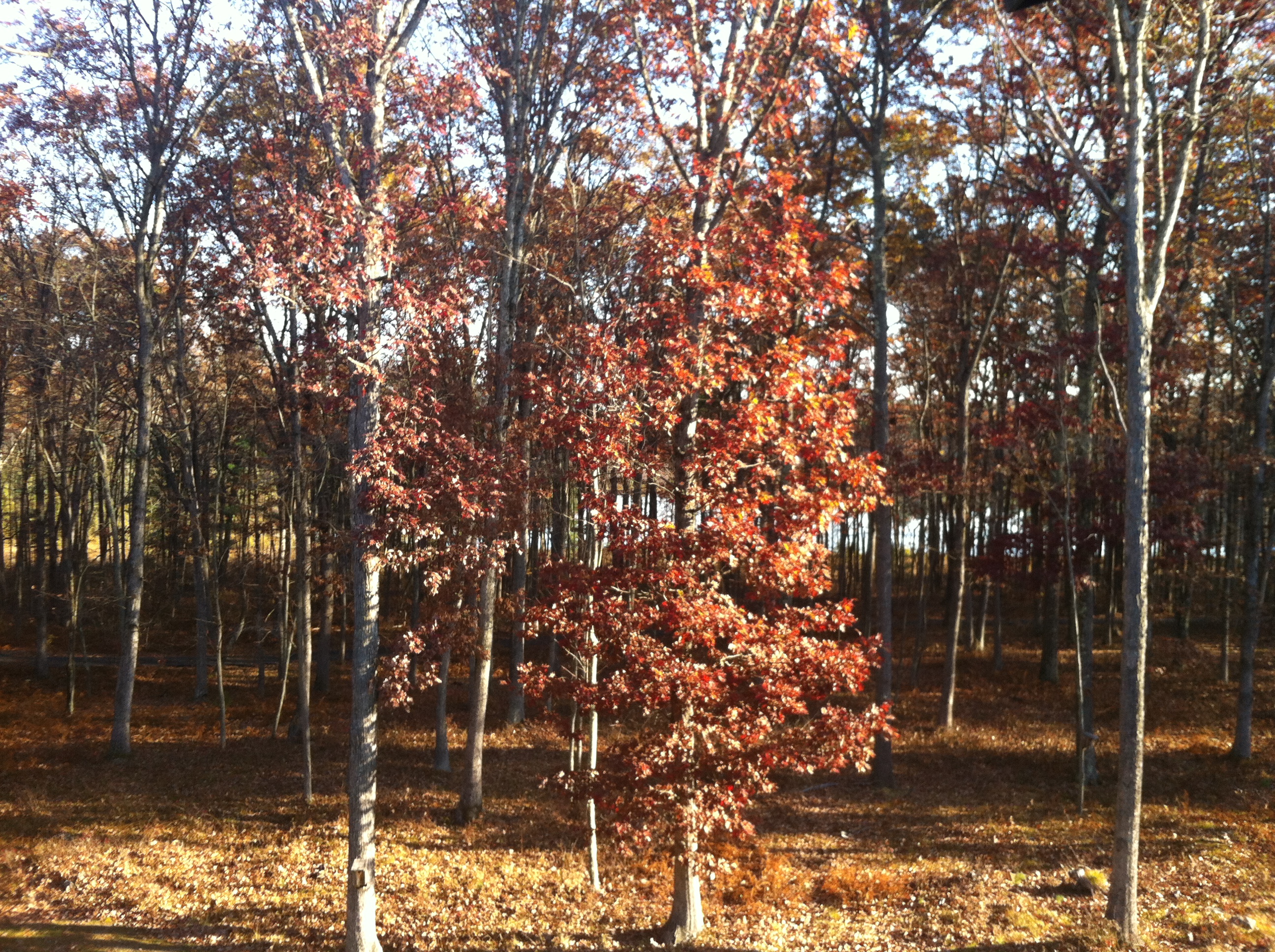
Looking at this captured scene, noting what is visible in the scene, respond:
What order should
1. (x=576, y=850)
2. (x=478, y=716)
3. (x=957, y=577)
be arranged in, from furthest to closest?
(x=957, y=577) < (x=478, y=716) < (x=576, y=850)

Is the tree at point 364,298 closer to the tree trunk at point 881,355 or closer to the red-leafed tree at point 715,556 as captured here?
the red-leafed tree at point 715,556

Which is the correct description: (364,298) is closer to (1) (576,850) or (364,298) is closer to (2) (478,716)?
(2) (478,716)

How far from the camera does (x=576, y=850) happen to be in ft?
41.5

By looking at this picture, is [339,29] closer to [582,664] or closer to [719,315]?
[719,315]

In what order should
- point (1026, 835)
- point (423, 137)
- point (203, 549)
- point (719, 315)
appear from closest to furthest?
point (719, 315) < point (1026, 835) < point (423, 137) < point (203, 549)

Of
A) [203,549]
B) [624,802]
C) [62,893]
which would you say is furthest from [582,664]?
[203,549]

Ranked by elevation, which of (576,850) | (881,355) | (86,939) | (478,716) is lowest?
(576,850)

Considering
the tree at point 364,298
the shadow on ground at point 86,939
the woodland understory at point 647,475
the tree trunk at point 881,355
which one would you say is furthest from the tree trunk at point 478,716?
the tree trunk at point 881,355

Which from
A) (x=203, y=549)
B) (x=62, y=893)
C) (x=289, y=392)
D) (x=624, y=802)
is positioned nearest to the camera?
(x=624, y=802)

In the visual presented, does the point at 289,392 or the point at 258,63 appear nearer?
the point at 258,63

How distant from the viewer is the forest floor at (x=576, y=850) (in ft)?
31.7

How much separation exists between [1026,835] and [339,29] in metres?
14.6

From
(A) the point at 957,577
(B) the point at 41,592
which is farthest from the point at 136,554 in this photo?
(A) the point at 957,577

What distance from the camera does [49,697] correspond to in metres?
21.8
